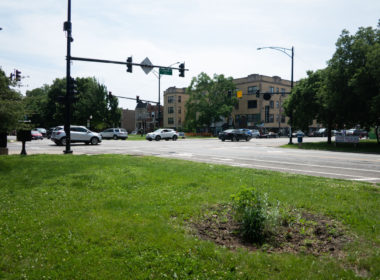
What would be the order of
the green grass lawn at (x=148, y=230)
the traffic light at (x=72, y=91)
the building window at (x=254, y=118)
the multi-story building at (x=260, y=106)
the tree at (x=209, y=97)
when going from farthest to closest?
the building window at (x=254, y=118) < the multi-story building at (x=260, y=106) < the tree at (x=209, y=97) < the traffic light at (x=72, y=91) < the green grass lawn at (x=148, y=230)

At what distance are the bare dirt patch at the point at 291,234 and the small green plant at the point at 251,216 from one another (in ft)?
0.39

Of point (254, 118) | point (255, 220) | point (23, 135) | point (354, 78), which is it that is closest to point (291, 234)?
point (255, 220)

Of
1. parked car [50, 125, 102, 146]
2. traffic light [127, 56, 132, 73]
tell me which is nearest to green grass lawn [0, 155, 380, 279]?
traffic light [127, 56, 132, 73]

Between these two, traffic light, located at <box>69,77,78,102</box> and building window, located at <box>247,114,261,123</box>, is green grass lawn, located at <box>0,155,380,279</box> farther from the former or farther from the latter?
building window, located at <box>247,114,261,123</box>

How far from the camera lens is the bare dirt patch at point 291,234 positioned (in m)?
3.78

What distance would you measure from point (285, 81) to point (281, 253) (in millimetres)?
81793

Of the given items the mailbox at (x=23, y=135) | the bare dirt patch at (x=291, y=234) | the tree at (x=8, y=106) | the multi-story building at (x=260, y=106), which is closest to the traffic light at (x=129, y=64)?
the mailbox at (x=23, y=135)

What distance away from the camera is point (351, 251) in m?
3.60

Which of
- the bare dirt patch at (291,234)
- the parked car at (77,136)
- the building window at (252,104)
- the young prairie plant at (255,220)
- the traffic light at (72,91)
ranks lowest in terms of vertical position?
the bare dirt patch at (291,234)

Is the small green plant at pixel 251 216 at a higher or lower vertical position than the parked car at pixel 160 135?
lower

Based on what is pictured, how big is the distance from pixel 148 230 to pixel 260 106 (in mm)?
71932

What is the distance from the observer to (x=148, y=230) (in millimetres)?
4043

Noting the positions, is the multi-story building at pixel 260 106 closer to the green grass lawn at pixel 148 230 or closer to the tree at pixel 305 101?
the tree at pixel 305 101

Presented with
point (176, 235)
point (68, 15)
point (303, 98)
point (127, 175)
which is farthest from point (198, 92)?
point (176, 235)
